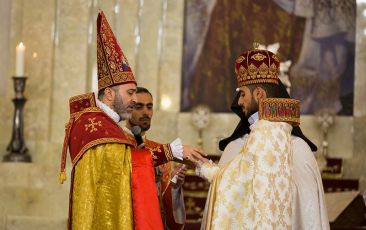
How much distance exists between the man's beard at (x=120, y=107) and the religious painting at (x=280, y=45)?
5950 mm

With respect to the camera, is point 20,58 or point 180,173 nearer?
point 180,173

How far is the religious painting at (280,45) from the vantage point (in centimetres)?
1241

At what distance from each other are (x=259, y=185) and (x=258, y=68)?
825 millimetres

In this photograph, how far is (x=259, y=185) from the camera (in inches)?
236

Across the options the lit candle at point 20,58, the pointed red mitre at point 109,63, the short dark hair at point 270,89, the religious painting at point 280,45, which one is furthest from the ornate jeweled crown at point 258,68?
the religious painting at point 280,45

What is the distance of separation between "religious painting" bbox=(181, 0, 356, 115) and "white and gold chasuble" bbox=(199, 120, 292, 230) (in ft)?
20.4

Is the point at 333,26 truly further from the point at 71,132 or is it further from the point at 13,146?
the point at 71,132

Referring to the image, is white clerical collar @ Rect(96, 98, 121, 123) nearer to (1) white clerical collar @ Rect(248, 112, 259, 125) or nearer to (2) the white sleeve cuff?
(2) the white sleeve cuff

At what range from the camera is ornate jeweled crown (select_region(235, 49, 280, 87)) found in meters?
6.29

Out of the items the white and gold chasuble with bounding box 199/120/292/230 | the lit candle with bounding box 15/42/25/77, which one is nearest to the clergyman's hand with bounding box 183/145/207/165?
the white and gold chasuble with bounding box 199/120/292/230

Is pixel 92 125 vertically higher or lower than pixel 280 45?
lower

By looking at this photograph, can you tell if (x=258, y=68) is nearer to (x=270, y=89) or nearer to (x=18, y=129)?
(x=270, y=89)

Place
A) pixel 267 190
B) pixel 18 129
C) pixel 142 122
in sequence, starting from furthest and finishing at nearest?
pixel 18 129 < pixel 142 122 < pixel 267 190

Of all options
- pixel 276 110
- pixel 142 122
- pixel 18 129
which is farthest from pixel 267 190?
pixel 18 129
